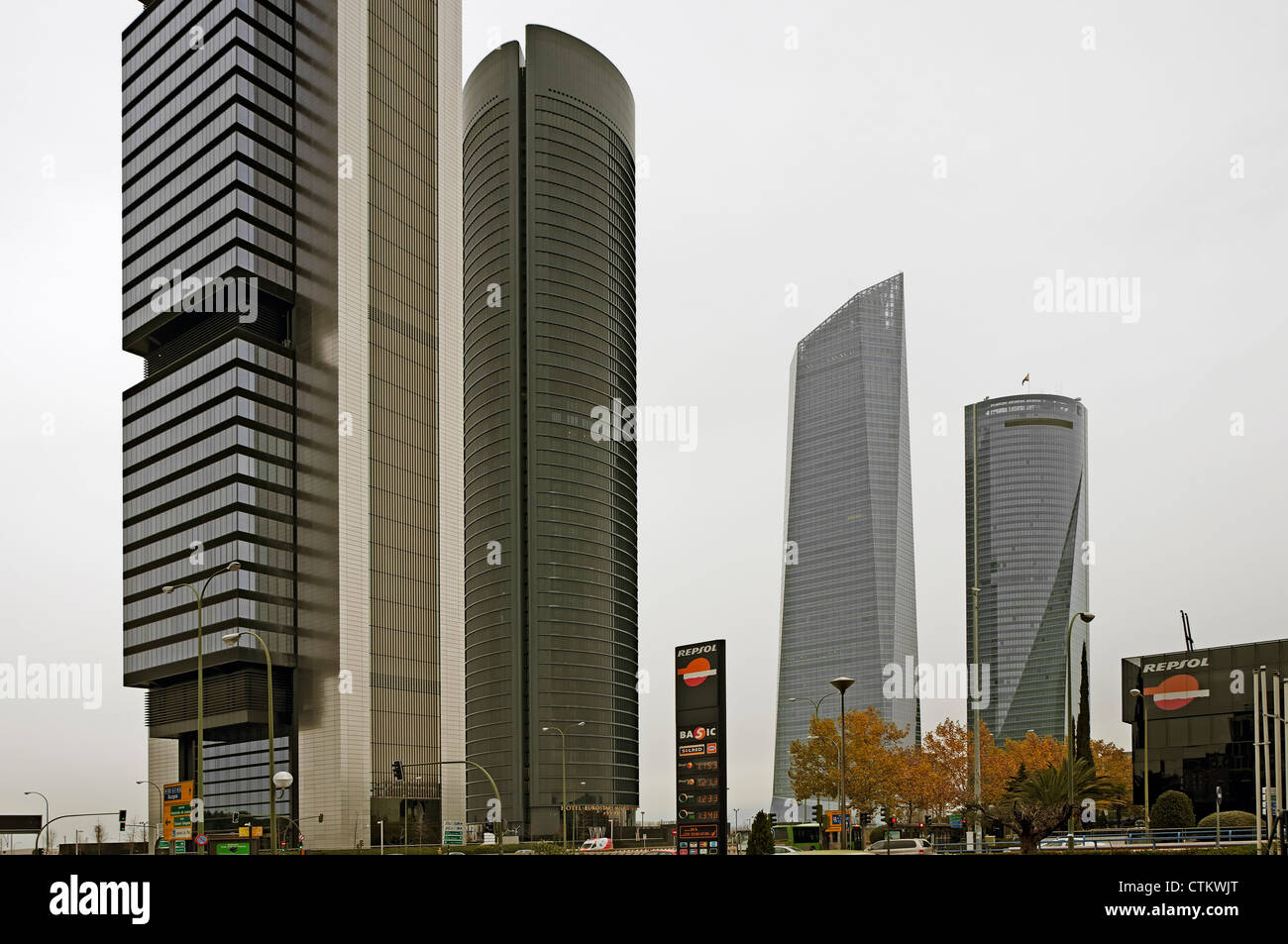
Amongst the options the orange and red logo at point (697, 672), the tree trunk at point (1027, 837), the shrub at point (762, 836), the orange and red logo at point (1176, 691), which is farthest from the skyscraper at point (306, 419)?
the tree trunk at point (1027, 837)

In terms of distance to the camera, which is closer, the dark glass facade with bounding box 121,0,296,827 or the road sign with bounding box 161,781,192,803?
the road sign with bounding box 161,781,192,803

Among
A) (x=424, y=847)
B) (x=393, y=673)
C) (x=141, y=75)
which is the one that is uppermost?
(x=141, y=75)

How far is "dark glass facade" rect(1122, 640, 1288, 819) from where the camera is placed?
70.8 metres

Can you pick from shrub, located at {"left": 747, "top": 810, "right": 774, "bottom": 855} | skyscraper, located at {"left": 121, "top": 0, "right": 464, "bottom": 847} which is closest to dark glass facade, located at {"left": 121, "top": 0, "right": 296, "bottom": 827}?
skyscraper, located at {"left": 121, "top": 0, "right": 464, "bottom": 847}

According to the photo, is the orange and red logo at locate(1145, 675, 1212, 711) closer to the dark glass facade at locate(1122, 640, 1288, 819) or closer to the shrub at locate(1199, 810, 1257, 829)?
the dark glass facade at locate(1122, 640, 1288, 819)

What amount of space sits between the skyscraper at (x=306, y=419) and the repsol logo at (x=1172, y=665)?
3028 inches

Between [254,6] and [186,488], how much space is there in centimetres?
5600

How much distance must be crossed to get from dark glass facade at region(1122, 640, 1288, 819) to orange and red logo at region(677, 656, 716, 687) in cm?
4055

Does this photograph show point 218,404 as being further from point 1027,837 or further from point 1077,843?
point 1027,837

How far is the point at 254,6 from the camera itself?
13588 centimetres

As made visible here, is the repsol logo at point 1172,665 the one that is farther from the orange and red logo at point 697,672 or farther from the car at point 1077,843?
the orange and red logo at point 697,672

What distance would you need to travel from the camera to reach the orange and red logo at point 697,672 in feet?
146
